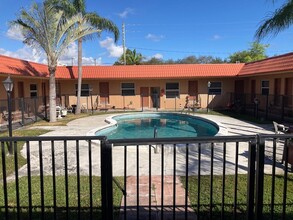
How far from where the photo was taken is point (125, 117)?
17.8 meters

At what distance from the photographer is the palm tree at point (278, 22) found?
348 inches

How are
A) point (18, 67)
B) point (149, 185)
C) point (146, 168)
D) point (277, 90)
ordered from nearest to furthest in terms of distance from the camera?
1. point (149, 185)
2. point (146, 168)
3. point (18, 67)
4. point (277, 90)

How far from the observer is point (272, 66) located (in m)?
15.6

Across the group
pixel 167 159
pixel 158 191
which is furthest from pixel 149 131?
pixel 158 191

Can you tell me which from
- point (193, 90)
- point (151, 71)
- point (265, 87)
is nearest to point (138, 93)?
point (151, 71)

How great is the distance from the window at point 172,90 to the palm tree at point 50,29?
917cm

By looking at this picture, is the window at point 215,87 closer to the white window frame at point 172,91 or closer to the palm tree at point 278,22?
the white window frame at point 172,91

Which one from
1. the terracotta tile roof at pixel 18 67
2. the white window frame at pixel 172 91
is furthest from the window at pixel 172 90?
the terracotta tile roof at pixel 18 67

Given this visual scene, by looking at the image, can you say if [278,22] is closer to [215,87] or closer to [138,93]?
[215,87]

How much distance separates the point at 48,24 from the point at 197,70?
1209 cm

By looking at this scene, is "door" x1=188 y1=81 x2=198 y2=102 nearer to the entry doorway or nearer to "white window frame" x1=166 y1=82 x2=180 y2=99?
"white window frame" x1=166 y1=82 x2=180 y2=99

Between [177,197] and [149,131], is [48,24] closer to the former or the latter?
[149,131]

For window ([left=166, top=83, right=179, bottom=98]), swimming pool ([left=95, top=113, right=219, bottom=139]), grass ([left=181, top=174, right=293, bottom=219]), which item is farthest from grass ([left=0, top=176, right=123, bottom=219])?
window ([left=166, top=83, right=179, bottom=98])

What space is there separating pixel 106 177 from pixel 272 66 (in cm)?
1561
